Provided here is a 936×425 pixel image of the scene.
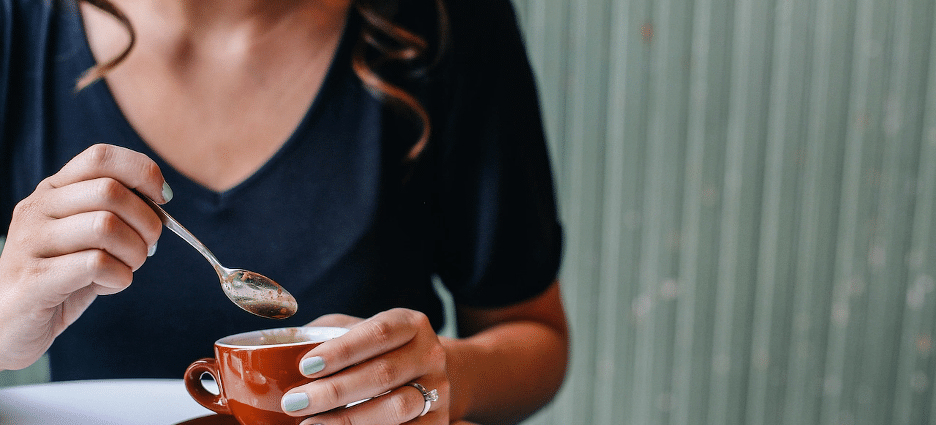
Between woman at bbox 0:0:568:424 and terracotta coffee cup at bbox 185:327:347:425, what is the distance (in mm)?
185

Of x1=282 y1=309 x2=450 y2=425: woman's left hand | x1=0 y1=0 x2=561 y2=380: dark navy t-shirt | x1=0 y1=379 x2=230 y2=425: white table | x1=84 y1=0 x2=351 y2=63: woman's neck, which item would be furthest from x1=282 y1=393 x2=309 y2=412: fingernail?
x1=84 y1=0 x2=351 y2=63: woman's neck

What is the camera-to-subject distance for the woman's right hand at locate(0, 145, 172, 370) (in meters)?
0.37

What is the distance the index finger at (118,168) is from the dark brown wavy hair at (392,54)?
375 mm

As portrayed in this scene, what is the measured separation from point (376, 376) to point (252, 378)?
8 cm

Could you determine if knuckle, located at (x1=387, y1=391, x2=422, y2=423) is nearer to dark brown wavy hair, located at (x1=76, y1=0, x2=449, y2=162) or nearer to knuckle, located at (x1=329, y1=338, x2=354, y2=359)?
knuckle, located at (x1=329, y1=338, x2=354, y2=359)

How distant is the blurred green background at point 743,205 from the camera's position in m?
1.49

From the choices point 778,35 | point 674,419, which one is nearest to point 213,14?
point 778,35

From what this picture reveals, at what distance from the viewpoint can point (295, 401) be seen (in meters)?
0.37

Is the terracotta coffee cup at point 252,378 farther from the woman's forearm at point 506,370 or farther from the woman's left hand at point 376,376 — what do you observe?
the woman's forearm at point 506,370

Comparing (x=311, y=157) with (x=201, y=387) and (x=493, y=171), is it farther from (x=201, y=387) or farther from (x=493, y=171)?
(x=201, y=387)

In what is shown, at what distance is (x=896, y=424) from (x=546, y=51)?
1.42 metres

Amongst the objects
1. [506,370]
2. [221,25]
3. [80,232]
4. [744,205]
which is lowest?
[744,205]

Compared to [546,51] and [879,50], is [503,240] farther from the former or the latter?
[879,50]

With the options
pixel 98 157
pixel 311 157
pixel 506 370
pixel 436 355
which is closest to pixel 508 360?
pixel 506 370
